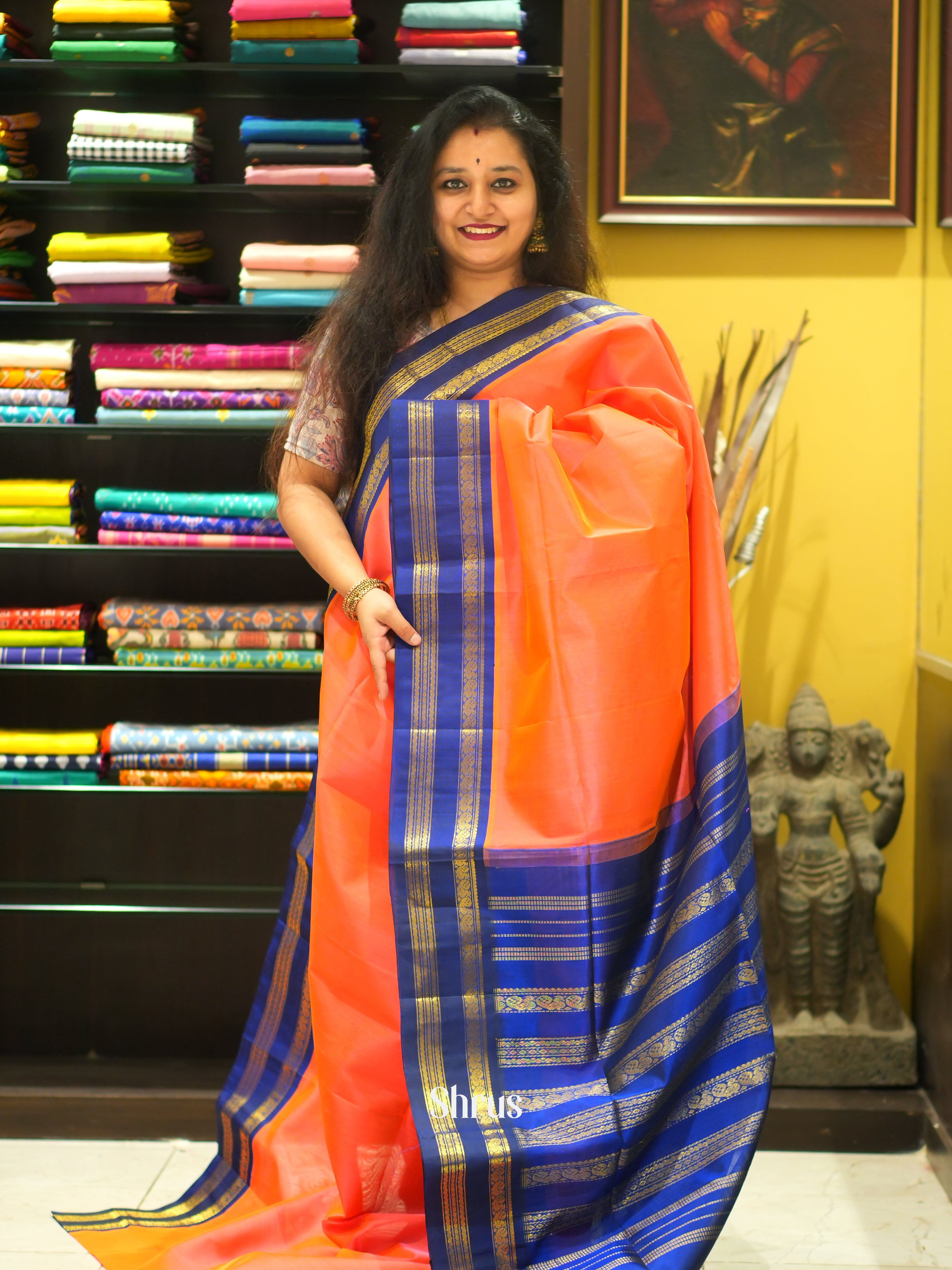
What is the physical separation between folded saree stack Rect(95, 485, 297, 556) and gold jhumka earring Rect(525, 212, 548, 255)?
894mm

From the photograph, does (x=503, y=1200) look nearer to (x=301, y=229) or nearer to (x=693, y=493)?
(x=693, y=493)

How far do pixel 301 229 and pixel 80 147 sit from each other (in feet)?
1.59

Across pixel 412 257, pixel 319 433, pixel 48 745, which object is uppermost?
pixel 412 257

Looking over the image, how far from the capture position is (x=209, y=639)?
257 centimetres

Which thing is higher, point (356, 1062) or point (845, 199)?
point (845, 199)

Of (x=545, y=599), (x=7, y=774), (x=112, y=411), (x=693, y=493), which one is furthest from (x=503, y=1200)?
(x=112, y=411)

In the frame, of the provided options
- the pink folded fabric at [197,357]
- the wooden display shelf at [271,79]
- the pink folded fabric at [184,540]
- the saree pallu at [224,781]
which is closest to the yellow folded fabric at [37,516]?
the pink folded fabric at [184,540]

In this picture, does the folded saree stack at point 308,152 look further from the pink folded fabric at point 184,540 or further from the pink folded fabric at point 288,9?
the pink folded fabric at point 184,540

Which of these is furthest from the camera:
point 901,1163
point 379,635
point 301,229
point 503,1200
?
point 301,229

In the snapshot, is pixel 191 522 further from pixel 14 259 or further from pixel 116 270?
pixel 14 259

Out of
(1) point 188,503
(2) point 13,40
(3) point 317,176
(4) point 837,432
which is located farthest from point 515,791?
(2) point 13,40

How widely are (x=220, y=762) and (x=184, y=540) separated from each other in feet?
1.51

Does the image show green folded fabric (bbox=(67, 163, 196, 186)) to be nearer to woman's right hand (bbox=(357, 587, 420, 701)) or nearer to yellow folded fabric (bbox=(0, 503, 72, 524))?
yellow folded fabric (bbox=(0, 503, 72, 524))

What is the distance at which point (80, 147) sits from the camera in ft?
8.09
